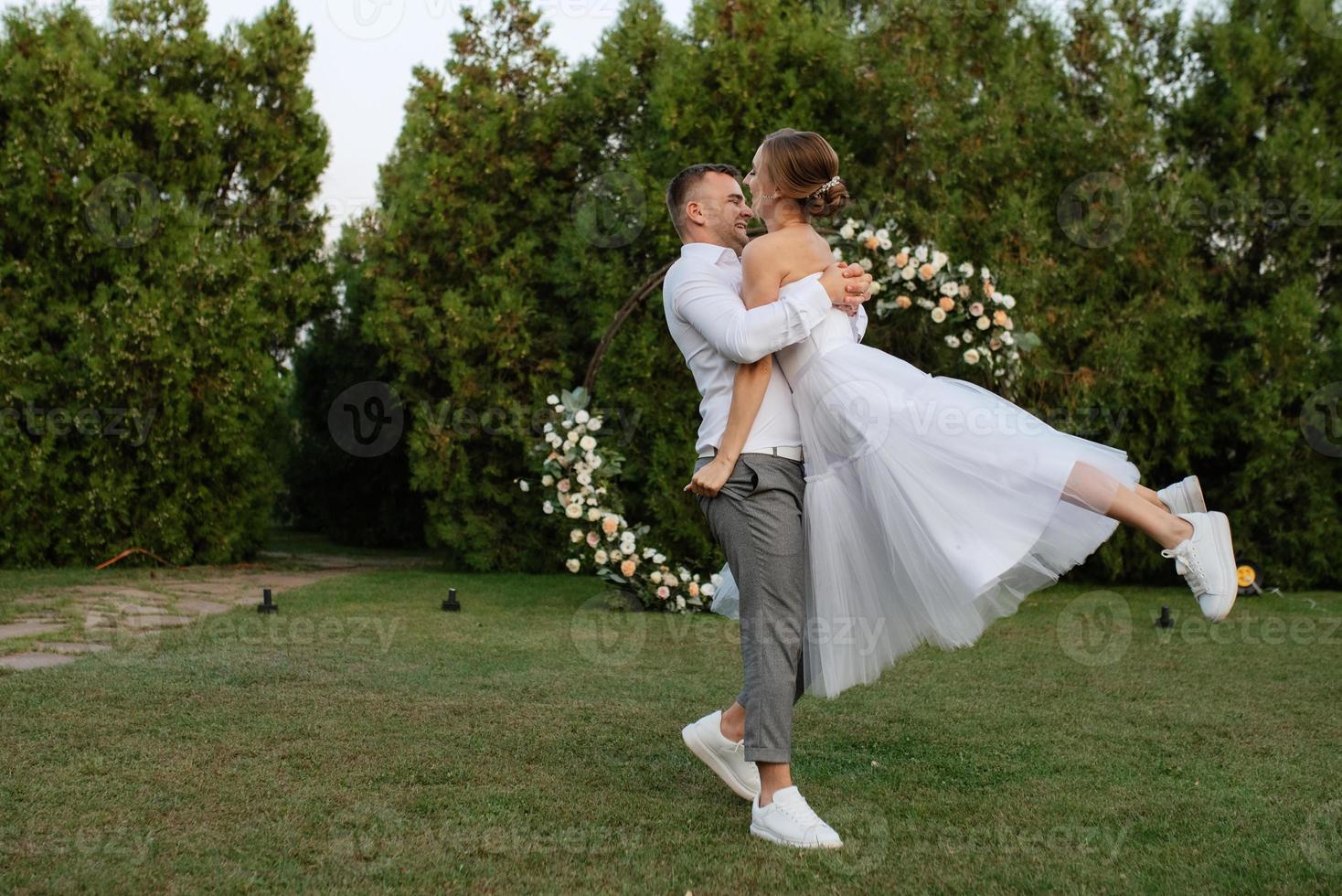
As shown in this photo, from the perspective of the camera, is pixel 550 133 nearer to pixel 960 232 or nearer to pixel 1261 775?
pixel 960 232

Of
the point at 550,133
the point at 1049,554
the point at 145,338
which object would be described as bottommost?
the point at 1049,554

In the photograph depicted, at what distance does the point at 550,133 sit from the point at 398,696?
6485 mm

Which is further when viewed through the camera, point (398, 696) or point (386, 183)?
point (386, 183)

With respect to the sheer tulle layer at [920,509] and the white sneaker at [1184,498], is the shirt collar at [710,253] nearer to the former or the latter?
the sheer tulle layer at [920,509]

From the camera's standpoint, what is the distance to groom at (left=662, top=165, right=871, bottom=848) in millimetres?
2957

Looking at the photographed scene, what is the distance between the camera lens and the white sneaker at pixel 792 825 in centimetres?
287

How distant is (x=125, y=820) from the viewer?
2980 mm

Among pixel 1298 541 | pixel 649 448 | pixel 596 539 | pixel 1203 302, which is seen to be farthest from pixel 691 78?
pixel 1298 541

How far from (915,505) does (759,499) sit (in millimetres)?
404
